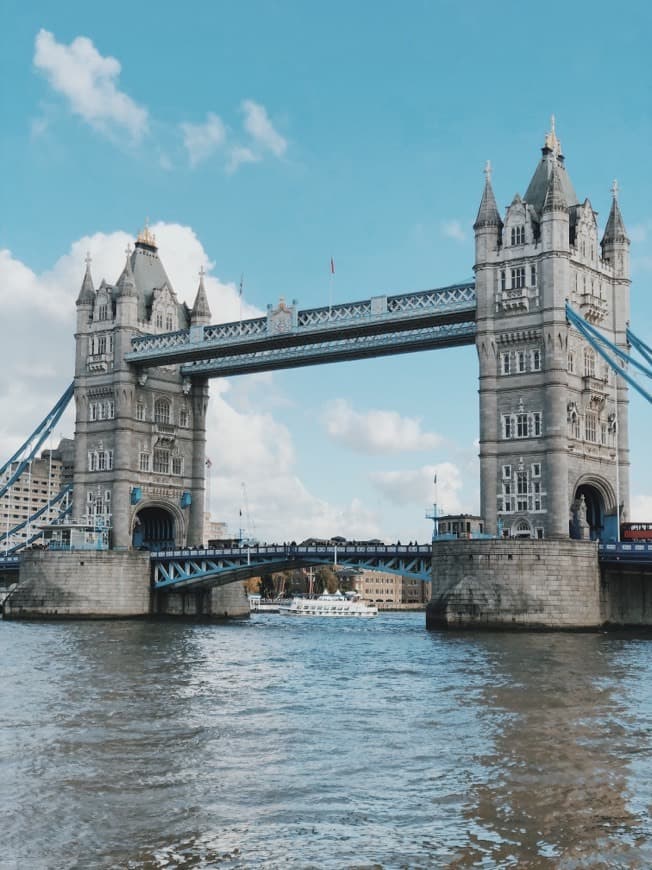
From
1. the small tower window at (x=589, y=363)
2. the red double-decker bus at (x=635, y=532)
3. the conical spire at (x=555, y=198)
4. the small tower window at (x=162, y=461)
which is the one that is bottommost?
the red double-decker bus at (x=635, y=532)

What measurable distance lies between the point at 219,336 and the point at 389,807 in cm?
7686

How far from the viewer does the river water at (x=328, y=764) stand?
2011 centimetres

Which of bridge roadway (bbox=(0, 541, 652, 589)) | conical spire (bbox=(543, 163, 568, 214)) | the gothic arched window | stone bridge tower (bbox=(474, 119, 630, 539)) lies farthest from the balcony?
the gothic arched window

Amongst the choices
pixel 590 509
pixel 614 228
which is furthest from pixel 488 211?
pixel 590 509

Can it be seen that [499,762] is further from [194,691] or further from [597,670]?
[597,670]

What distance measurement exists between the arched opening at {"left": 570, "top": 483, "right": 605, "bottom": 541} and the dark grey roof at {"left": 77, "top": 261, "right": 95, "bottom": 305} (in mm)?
49907

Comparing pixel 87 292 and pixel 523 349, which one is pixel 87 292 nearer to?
pixel 87 292

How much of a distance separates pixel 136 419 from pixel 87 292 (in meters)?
13.8

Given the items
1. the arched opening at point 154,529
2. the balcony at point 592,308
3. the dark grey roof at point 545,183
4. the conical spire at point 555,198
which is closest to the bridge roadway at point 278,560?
the arched opening at point 154,529

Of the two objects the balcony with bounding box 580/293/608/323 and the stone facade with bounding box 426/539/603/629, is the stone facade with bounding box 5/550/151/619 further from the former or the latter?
the balcony with bounding box 580/293/608/323

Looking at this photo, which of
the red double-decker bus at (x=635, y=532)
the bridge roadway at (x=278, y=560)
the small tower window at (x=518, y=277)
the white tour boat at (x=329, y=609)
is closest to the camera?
the red double-decker bus at (x=635, y=532)

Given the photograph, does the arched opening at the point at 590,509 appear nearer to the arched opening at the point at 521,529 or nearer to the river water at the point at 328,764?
the arched opening at the point at 521,529

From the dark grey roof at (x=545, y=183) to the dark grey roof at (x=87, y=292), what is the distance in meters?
43.9

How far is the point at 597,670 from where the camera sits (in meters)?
47.3
